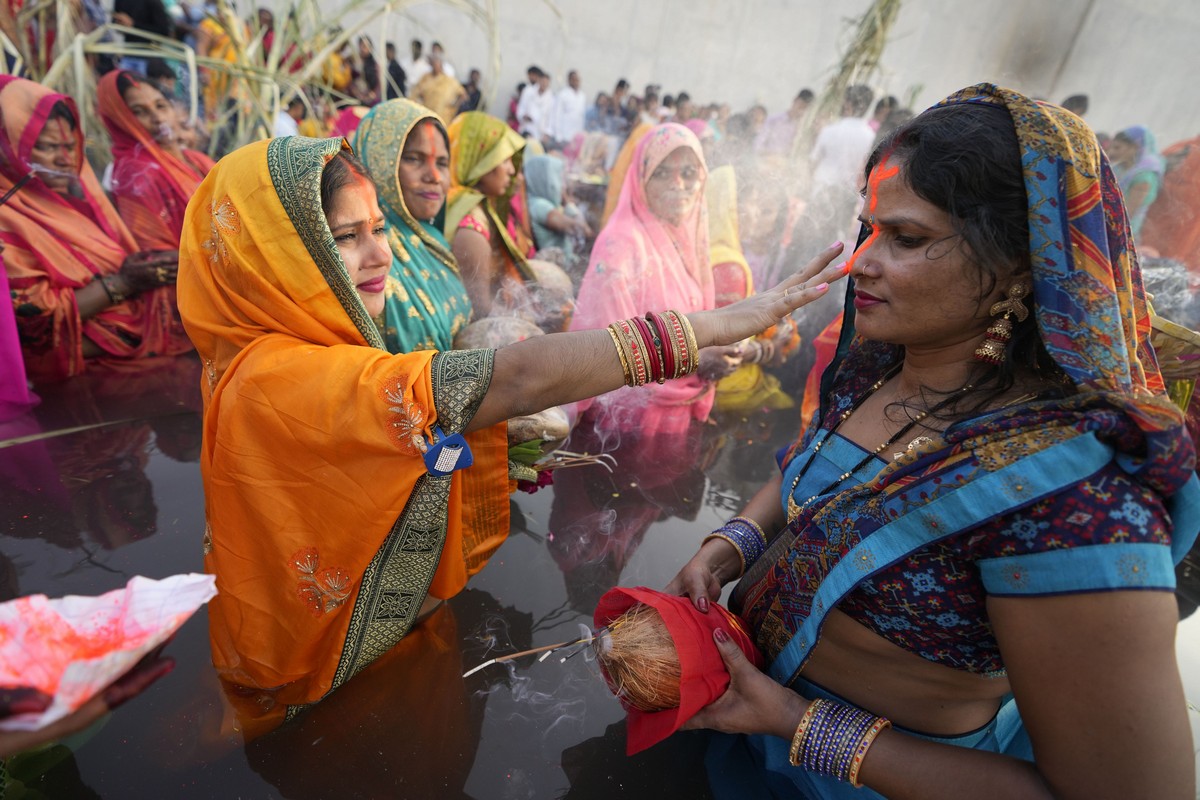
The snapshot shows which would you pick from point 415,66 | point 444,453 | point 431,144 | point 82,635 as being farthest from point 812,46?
point 82,635

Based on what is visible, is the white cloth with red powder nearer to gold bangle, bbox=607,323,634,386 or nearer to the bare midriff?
gold bangle, bbox=607,323,634,386

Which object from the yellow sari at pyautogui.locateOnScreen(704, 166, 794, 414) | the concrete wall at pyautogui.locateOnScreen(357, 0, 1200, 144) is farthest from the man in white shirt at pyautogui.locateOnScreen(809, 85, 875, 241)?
the concrete wall at pyautogui.locateOnScreen(357, 0, 1200, 144)

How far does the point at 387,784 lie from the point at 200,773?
20.8 inches

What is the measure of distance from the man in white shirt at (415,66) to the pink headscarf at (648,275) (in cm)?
800

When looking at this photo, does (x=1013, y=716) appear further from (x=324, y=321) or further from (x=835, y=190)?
(x=835, y=190)

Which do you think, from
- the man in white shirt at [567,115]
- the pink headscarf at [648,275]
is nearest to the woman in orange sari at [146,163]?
the pink headscarf at [648,275]

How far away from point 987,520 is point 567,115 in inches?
548

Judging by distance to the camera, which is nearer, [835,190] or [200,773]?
[200,773]

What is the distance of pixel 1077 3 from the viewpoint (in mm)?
13453

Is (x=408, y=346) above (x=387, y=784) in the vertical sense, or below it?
above

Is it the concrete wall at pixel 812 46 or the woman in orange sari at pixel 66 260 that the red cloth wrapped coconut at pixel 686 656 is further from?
the concrete wall at pixel 812 46

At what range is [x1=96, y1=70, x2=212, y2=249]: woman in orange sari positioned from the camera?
14.7ft

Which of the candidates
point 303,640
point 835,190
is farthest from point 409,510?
point 835,190

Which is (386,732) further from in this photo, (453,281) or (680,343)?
(453,281)
